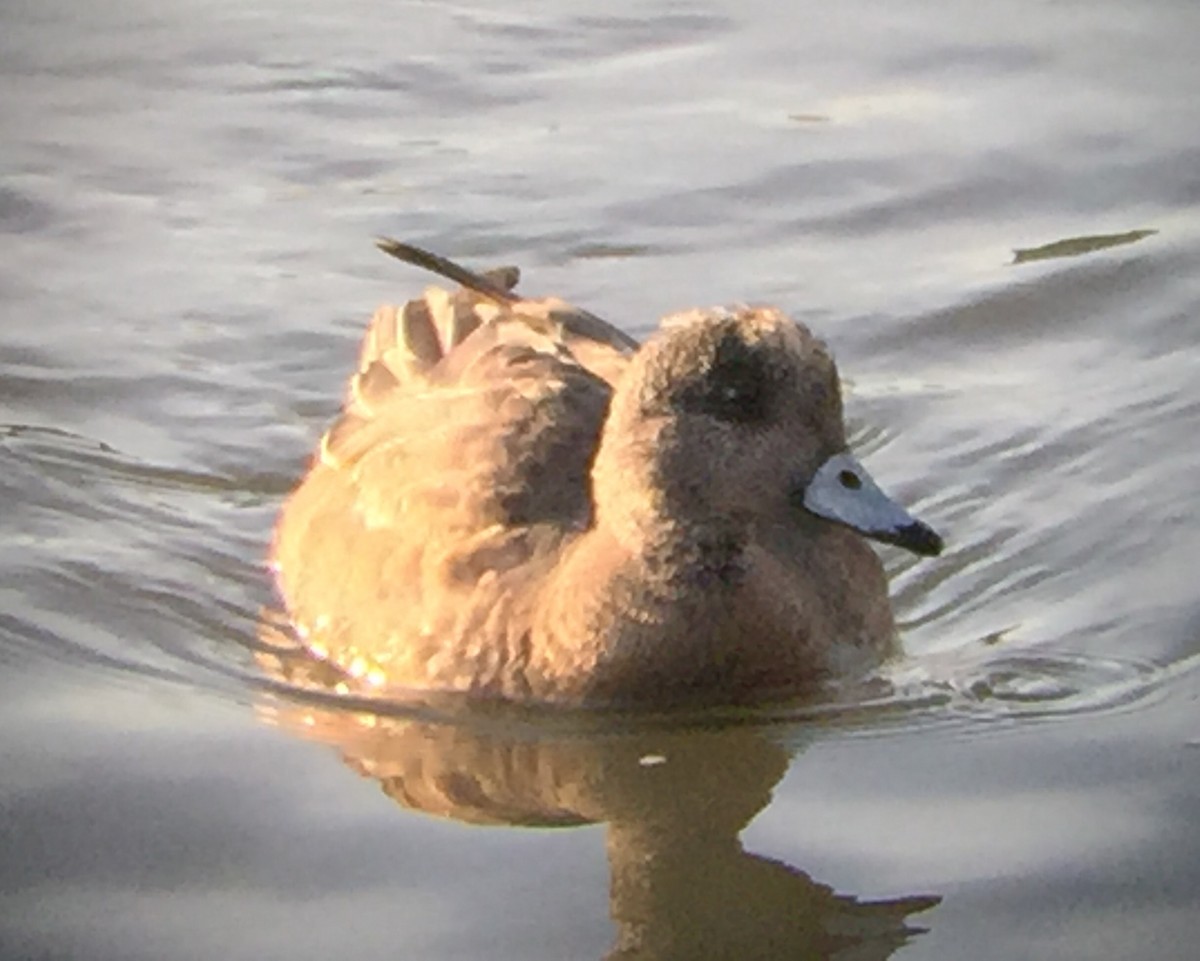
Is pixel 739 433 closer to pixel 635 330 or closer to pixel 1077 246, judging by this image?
pixel 635 330

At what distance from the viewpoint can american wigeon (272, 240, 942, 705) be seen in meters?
6.58

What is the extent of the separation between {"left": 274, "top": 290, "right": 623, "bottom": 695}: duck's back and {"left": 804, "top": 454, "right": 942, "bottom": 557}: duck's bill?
60 cm

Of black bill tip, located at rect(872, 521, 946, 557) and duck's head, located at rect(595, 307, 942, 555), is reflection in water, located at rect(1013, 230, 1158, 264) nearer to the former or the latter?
duck's head, located at rect(595, 307, 942, 555)

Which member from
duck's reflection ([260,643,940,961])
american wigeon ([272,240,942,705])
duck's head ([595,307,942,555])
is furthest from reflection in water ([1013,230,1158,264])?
duck's reflection ([260,643,940,961])

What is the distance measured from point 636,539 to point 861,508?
20.0 inches

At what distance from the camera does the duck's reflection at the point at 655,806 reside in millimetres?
5664

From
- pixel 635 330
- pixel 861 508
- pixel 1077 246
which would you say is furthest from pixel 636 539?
pixel 1077 246

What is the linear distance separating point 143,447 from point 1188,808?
137 inches

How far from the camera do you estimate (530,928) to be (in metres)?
5.68

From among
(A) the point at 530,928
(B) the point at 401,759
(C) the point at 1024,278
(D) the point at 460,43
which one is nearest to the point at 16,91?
(D) the point at 460,43

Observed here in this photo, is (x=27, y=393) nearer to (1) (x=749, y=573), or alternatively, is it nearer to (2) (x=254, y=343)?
(2) (x=254, y=343)

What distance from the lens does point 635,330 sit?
366 inches

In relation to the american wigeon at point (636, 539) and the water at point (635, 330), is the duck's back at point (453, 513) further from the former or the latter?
the water at point (635, 330)

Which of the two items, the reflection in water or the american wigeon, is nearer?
the american wigeon
